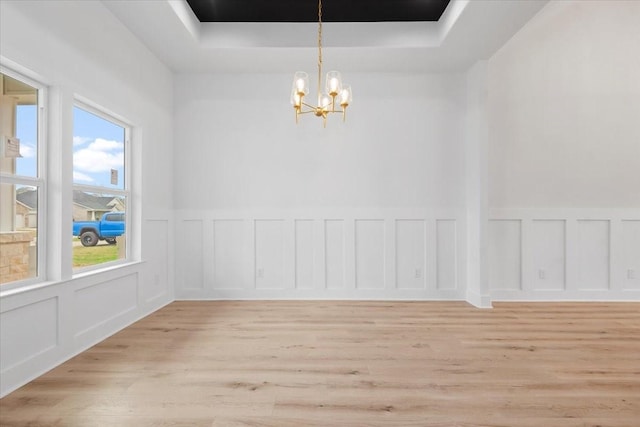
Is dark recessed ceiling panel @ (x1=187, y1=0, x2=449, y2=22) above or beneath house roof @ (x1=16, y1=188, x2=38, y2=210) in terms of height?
above

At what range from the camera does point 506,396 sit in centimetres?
213

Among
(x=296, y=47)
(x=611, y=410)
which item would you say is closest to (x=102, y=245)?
(x=296, y=47)

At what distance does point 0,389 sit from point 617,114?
21.6ft

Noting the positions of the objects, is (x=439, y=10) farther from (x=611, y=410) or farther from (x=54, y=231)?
(x=54, y=231)

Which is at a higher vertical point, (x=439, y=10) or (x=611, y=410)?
(x=439, y=10)

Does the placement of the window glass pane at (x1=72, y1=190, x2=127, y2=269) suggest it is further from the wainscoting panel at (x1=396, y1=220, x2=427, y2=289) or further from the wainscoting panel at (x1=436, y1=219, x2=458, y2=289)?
the wainscoting panel at (x1=436, y1=219, x2=458, y2=289)

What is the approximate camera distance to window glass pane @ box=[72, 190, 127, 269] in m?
3.03

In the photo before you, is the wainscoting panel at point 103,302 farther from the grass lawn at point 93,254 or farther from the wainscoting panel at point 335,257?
the wainscoting panel at point 335,257

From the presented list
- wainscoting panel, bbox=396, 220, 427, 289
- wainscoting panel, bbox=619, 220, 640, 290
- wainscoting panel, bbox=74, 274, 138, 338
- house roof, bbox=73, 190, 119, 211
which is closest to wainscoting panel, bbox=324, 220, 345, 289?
wainscoting panel, bbox=396, 220, 427, 289

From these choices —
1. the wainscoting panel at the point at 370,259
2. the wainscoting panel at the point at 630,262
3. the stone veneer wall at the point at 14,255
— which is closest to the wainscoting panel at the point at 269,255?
the wainscoting panel at the point at 370,259

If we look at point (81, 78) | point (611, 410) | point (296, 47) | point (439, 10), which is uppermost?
point (439, 10)

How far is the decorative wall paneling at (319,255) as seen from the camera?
15.1 ft

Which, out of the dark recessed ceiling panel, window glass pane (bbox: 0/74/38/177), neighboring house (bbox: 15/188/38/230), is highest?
the dark recessed ceiling panel

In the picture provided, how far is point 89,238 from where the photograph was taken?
319 centimetres
